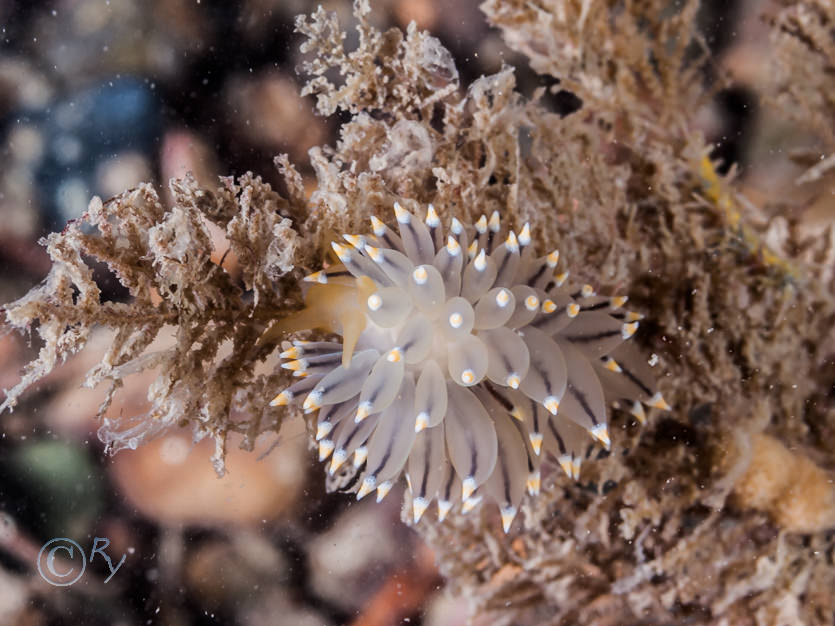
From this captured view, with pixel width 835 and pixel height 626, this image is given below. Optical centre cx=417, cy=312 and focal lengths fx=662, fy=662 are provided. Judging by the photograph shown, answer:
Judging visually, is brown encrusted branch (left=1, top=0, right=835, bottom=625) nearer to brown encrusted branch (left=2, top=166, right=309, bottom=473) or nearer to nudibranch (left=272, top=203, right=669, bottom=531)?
brown encrusted branch (left=2, top=166, right=309, bottom=473)

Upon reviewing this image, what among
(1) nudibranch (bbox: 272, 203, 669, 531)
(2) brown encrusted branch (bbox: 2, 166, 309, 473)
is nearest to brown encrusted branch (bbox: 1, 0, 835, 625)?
(2) brown encrusted branch (bbox: 2, 166, 309, 473)

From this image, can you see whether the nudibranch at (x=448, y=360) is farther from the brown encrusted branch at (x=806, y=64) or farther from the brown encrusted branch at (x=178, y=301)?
the brown encrusted branch at (x=806, y=64)

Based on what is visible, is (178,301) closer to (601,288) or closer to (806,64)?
(601,288)

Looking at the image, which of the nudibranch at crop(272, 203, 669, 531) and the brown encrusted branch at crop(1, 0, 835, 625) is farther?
the brown encrusted branch at crop(1, 0, 835, 625)

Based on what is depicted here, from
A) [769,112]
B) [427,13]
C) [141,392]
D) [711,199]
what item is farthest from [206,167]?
[769,112]

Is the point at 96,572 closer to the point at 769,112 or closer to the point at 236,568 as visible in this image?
the point at 236,568

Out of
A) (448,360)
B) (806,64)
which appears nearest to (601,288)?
(448,360)

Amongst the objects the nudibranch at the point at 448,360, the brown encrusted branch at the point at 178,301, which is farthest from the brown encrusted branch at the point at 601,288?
the nudibranch at the point at 448,360
